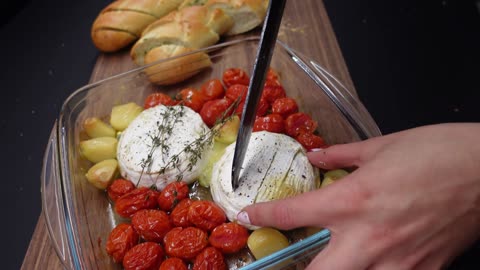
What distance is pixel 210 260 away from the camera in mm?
1104

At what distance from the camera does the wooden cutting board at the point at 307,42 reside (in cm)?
177

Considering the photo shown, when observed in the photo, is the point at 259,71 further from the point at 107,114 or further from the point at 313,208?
the point at 107,114

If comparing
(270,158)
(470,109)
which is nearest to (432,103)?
(470,109)

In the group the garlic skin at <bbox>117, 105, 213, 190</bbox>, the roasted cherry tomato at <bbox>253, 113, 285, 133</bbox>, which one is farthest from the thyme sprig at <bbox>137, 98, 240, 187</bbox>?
the roasted cherry tomato at <bbox>253, 113, 285, 133</bbox>

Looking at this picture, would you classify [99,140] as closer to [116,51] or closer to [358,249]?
[116,51]

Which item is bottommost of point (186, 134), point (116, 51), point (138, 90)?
point (186, 134)

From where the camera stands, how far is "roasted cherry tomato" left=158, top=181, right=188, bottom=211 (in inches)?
49.4

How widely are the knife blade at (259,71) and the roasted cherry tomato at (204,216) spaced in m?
0.12

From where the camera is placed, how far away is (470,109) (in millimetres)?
1706

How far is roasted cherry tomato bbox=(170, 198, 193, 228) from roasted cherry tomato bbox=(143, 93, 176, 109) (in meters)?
0.48

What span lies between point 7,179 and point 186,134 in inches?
35.8

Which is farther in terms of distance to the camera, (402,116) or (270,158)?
(402,116)

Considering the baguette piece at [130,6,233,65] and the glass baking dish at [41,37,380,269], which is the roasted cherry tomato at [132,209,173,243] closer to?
the glass baking dish at [41,37,380,269]

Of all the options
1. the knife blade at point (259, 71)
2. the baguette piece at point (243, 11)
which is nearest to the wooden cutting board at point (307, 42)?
the baguette piece at point (243, 11)
